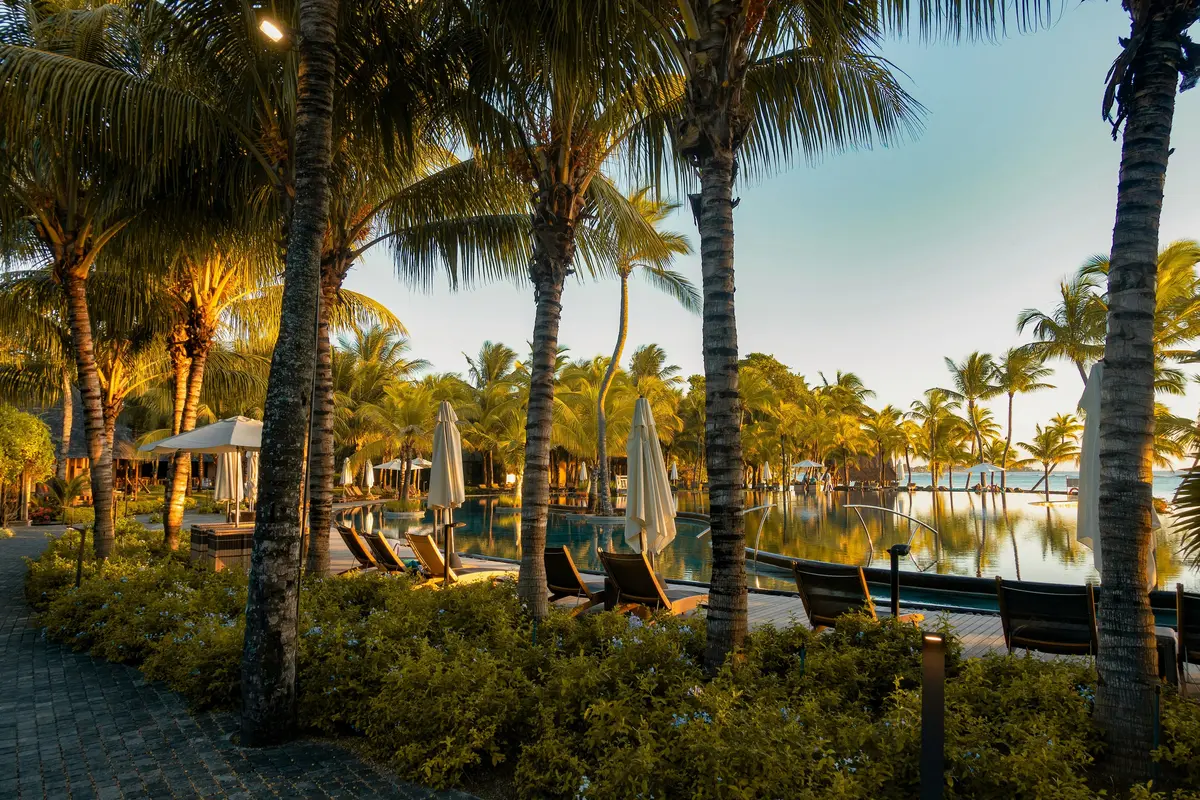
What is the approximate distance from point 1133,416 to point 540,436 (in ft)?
15.0

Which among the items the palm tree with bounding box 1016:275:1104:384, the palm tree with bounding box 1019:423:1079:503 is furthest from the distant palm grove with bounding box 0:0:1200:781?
the palm tree with bounding box 1019:423:1079:503

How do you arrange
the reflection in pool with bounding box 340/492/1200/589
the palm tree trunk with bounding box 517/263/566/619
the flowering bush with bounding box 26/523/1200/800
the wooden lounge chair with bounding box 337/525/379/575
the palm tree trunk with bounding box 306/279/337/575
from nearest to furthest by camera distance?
the flowering bush with bounding box 26/523/1200/800
the palm tree trunk with bounding box 517/263/566/619
the palm tree trunk with bounding box 306/279/337/575
the wooden lounge chair with bounding box 337/525/379/575
the reflection in pool with bounding box 340/492/1200/589

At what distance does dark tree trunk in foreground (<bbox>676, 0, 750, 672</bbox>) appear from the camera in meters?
4.14

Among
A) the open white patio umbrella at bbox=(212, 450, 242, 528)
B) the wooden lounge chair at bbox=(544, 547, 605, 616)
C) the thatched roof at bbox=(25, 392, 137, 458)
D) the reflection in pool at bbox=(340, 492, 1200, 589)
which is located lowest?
the reflection in pool at bbox=(340, 492, 1200, 589)

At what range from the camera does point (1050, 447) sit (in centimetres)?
4556

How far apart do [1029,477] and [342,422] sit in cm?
14266

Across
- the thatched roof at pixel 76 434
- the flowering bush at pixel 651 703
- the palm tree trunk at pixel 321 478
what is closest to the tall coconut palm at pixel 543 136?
the flowering bush at pixel 651 703

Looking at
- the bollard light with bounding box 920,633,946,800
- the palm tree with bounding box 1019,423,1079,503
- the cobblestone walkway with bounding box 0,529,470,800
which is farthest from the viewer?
the palm tree with bounding box 1019,423,1079,503

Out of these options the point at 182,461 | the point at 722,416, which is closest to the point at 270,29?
the point at 722,416

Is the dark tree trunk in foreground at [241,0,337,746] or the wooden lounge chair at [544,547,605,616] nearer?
the dark tree trunk in foreground at [241,0,337,746]

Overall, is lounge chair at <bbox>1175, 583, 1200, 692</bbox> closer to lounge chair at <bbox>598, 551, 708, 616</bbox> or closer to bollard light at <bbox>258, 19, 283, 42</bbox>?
lounge chair at <bbox>598, 551, 708, 616</bbox>

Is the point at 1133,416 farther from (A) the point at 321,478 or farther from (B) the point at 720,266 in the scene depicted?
(A) the point at 321,478

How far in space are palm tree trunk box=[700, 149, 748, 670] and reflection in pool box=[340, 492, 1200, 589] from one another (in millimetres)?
5100

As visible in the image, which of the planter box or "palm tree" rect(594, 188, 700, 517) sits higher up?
"palm tree" rect(594, 188, 700, 517)
